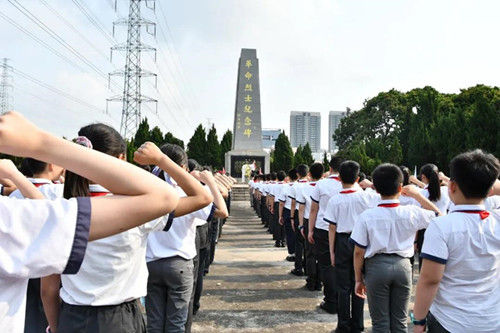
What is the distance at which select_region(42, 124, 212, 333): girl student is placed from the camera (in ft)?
6.50

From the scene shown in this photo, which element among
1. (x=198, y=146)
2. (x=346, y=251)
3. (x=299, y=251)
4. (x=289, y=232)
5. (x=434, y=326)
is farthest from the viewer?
(x=198, y=146)

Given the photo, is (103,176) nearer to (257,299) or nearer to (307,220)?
(257,299)

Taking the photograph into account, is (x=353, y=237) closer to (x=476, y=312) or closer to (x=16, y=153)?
(x=476, y=312)

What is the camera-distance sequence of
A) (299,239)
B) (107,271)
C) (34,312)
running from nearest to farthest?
(107,271), (34,312), (299,239)

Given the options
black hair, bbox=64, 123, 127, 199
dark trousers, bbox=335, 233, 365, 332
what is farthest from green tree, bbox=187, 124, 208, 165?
black hair, bbox=64, 123, 127, 199

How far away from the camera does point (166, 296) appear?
125 inches

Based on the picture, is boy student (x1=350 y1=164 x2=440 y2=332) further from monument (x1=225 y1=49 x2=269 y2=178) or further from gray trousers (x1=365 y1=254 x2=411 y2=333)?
monument (x1=225 y1=49 x2=269 y2=178)

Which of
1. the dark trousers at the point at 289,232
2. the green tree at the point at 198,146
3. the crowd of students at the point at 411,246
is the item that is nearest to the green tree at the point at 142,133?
the green tree at the point at 198,146

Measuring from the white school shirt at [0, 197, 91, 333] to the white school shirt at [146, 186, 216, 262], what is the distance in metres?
2.07

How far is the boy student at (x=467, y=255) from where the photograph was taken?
2182 mm

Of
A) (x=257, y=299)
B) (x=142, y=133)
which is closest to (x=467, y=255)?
(x=257, y=299)

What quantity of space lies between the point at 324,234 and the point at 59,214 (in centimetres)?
484

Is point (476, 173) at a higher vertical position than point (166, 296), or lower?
higher

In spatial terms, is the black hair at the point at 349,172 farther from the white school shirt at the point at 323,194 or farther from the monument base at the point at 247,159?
the monument base at the point at 247,159
